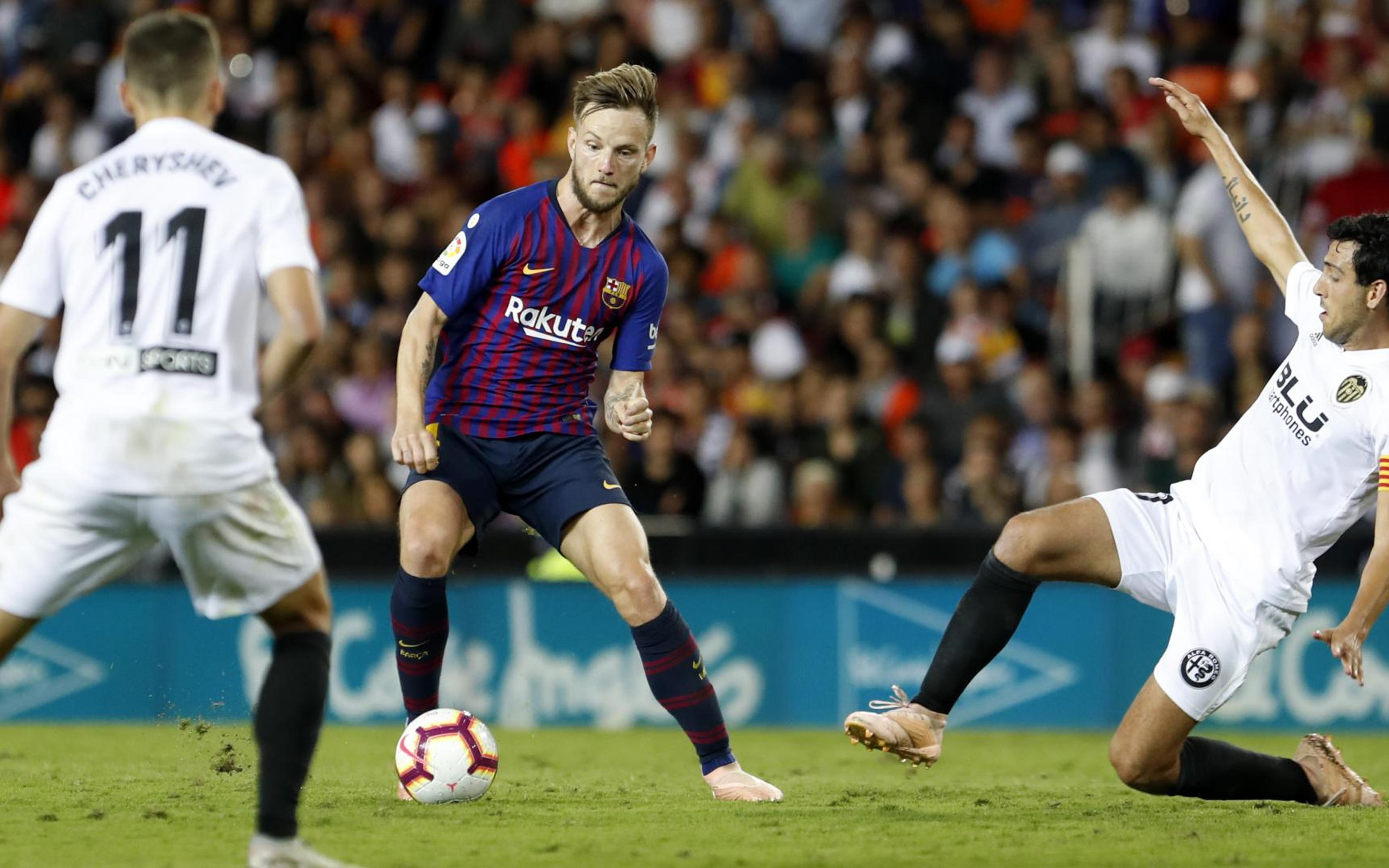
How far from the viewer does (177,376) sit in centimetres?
472

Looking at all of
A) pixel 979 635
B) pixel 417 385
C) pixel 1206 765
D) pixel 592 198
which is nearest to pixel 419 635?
pixel 417 385

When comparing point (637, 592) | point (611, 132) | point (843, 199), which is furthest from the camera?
point (843, 199)

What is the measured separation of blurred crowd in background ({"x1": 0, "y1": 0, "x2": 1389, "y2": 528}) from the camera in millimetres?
12211

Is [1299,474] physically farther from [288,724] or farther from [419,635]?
[288,724]

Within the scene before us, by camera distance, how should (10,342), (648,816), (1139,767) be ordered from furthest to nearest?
(1139,767) → (648,816) → (10,342)

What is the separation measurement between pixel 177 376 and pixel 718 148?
10167 millimetres

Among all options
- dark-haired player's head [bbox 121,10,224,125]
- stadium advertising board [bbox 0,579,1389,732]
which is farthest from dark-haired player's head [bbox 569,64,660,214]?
stadium advertising board [bbox 0,579,1389,732]

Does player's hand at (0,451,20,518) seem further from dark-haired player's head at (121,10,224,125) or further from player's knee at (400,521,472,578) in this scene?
player's knee at (400,521,472,578)

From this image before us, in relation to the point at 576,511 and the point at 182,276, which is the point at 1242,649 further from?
the point at 182,276

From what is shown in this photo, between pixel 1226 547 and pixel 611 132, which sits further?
pixel 611 132

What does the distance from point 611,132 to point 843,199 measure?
297 inches

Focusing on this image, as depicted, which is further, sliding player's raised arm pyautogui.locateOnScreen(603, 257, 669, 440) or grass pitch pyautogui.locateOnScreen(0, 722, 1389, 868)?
sliding player's raised arm pyautogui.locateOnScreen(603, 257, 669, 440)

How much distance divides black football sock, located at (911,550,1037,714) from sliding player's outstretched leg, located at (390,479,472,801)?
1.77 meters

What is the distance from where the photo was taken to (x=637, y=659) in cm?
1121
